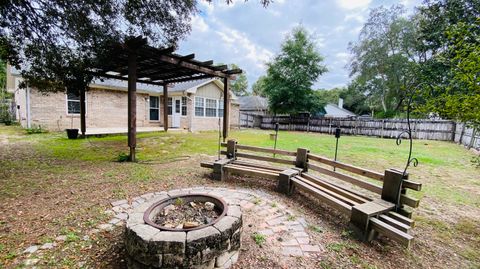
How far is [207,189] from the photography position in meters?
3.87

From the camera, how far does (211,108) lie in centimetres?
1563

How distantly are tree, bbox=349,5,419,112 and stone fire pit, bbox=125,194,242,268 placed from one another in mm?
23366

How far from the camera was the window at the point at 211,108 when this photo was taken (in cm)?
1528

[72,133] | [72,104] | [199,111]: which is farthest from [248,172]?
[72,104]

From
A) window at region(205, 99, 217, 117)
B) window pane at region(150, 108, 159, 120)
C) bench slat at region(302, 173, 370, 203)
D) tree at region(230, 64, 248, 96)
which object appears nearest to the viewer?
bench slat at region(302, 173, 370, 203)

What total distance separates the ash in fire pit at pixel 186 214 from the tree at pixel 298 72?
688 inches

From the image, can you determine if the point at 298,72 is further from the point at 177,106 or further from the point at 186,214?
the point at 186,214

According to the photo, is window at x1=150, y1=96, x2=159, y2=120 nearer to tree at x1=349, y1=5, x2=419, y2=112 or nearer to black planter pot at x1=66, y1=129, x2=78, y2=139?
black planter pot at x1=66, y1=129, x2=78, y2=139

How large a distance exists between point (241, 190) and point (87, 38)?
5105 millimetres

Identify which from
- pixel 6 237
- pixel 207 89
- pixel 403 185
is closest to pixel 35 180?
pixel 6 237

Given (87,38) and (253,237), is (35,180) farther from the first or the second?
(253,237)

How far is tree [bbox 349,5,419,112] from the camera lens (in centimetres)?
1995

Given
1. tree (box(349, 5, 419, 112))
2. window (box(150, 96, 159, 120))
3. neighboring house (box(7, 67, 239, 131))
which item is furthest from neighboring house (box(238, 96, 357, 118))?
window (box(150, 96, 159, 120))

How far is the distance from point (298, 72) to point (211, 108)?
878cm
